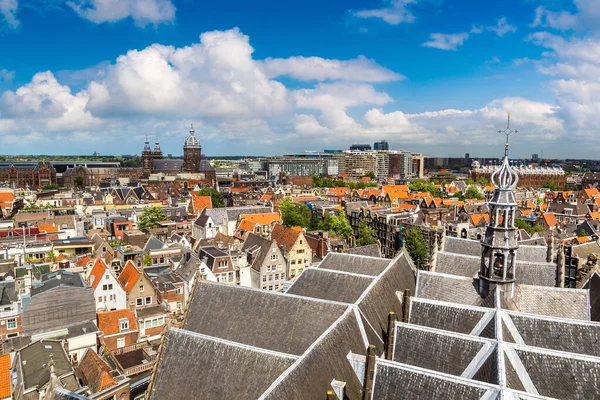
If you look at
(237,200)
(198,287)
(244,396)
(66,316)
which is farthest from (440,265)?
(237,200)

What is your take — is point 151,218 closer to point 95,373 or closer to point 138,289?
point 138,289

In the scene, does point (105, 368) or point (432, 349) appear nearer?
point (432, 349)

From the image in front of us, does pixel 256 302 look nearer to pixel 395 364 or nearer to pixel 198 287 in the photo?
pixel 198 287

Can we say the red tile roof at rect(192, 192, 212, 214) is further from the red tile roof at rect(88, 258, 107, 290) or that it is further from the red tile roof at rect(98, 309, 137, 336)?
the red tile roof at rect(98, 309, 137, 336)

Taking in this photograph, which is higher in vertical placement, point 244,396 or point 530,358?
point 530,358

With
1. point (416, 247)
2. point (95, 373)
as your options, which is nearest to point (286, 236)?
point (416, 247)

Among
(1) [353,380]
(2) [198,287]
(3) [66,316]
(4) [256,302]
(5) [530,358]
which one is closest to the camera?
(5) [530,358]

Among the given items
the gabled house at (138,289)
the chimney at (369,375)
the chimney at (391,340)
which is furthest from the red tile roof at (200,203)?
the chimney at (369,375)
